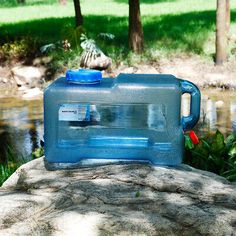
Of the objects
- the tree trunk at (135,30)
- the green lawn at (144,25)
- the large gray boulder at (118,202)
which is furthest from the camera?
the green lawn at (144,25)

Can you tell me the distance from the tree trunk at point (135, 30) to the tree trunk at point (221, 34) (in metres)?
2.26

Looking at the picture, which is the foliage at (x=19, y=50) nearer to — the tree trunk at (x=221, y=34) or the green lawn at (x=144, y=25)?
the green lawn at (x=144, y=25)

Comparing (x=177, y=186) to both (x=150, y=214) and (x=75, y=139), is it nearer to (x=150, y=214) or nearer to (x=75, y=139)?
(x=150, y=214)

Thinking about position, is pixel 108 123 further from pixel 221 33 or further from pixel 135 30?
pixel 135 30

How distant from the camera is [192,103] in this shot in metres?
4.01

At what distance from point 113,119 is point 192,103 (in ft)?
1.75

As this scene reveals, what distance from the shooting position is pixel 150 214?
294 cm

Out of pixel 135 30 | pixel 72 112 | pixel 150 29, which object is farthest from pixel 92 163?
pixel 150 29

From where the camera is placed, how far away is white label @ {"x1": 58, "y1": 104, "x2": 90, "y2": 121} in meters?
3.87

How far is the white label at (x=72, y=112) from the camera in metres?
3.87

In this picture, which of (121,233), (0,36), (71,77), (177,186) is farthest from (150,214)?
(0,36)

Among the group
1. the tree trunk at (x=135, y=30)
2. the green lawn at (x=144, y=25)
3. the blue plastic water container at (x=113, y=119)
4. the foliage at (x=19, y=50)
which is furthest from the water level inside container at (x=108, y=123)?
the foliage at (x=19, y=50)

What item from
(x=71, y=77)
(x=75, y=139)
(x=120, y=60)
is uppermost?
(x=71, y=77)

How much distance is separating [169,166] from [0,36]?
16.5m
